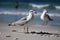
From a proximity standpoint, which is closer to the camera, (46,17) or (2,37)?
(2,37)

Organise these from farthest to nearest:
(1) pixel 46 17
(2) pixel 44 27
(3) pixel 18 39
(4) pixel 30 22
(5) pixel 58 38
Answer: (2) pixel 44 27 → (1) pixel 46 17 → (4) pixel 30 22 → (5) pixel 58 38 → (3) pixel 18 39

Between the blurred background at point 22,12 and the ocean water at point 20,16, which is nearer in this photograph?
the ocean water at point 20,16

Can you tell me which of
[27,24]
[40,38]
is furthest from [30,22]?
[40,38]

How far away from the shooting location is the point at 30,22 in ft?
39.1

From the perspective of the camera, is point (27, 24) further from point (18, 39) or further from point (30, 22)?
point (18, 39)

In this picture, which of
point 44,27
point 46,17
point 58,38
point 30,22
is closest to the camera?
point 58,38

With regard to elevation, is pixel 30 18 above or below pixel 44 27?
above

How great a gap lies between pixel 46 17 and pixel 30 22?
1590 mm

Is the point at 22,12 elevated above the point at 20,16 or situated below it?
below

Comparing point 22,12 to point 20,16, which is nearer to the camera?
point 20,16

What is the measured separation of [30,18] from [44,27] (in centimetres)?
247

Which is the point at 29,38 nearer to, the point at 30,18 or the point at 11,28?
the point at 30,18

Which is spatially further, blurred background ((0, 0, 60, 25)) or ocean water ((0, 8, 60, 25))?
blurred background ((0, 0, 60, 25))

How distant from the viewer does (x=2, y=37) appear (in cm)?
1055
